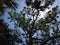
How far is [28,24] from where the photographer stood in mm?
23250

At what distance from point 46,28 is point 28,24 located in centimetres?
217

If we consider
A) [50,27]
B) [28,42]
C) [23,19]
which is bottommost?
[28,42]

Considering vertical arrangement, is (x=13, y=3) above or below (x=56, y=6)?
below

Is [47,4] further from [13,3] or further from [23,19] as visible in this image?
[13,3]

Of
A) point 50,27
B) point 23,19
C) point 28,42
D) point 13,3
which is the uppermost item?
point 23,19

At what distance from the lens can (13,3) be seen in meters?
9.73

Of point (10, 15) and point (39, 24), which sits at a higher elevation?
point (10, 15)

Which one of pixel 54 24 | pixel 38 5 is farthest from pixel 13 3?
pixel 54 24

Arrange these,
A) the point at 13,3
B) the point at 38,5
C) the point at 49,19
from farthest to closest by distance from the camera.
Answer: the point at 49,19, the point at 38,5, the point at 13,3

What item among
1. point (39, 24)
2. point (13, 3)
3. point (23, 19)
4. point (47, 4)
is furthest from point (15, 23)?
point (13, 3)

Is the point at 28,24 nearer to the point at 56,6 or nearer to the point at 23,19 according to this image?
the point at 23,19

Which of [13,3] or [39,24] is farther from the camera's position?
[39,24]

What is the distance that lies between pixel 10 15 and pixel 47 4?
460cm

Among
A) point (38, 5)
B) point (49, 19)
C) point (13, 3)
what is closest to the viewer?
point (13, 3)
